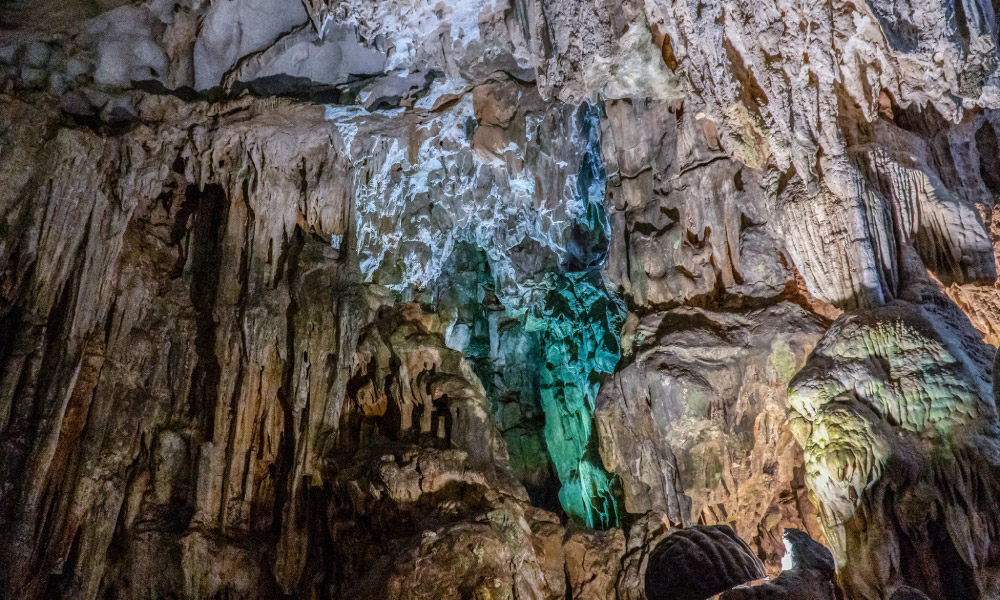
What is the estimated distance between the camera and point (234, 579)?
19.7 ft

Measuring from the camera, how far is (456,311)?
Answer: 8.49 metres

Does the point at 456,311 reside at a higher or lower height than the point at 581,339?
higher

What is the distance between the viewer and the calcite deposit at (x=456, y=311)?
173 inches

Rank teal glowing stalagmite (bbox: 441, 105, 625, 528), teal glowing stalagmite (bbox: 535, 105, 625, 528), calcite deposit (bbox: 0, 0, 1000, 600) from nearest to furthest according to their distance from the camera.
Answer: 1. calcite deposit (bbox: 0, 0, 1000, 600)
2. teal glowing stalagmite (bbox: 535, 105, 625, 528)
3. teal glowing stalagmite (bbox: 441, 105, 625, 528)

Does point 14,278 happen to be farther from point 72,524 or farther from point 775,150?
point 775,150

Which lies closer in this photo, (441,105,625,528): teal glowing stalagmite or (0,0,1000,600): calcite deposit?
(0,0,1000,600): calcite deposit

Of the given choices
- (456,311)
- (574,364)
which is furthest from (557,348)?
(456,311)

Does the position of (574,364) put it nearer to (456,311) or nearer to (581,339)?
(581,339)

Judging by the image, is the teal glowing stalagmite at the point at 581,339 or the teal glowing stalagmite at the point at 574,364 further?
the teal glowing stalagmite at the point at 574,364

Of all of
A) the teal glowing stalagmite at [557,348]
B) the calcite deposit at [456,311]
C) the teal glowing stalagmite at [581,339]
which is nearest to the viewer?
the calcite deposit at [456,311]

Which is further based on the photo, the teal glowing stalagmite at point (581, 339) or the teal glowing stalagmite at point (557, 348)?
the teal glowing stalagmite at point (557, 348)

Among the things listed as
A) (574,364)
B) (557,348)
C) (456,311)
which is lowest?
(574,364)

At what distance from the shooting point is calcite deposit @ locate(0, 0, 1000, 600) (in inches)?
173

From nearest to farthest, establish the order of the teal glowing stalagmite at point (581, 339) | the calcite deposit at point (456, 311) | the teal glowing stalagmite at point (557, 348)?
the calcite deposit at point (456, 311), the teal glowing stalagmite at point (581, 339), the teal glowing stalagmite at point (557, 348)
